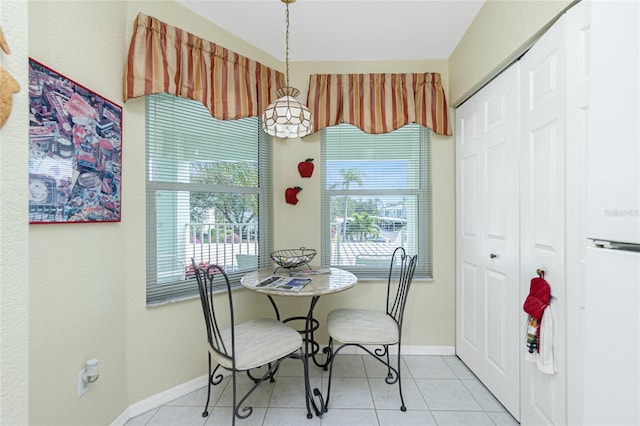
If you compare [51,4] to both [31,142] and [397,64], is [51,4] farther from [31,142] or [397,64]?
[397,64]

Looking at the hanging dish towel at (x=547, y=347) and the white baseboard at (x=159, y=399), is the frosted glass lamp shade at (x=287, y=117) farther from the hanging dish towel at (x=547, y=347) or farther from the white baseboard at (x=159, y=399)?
the white baseboard at (x=159, y=399)

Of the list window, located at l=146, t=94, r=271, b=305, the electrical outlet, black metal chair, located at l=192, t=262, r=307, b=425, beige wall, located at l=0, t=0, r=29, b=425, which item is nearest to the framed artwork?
window, located at l=146, t=94, r=271, b=305

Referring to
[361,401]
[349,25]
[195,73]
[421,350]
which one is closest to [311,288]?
[361,401]

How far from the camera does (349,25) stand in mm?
2055

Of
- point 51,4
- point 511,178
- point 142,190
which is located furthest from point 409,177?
point 51,4

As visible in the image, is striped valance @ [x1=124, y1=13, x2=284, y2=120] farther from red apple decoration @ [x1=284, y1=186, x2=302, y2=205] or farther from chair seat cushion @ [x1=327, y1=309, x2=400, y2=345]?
chair seat cushion @ [x1=327, y1=309, x2=400, y2=345]

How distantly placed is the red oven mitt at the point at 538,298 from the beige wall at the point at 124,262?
42.3 inches

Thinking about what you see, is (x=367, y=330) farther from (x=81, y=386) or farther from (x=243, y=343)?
(x=81, y=386)

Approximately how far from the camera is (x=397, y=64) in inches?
98.0

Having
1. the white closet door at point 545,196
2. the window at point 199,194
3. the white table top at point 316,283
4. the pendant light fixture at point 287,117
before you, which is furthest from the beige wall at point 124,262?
the pendant light fixture at point 287,117

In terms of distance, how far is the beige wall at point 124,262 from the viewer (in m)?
1.22

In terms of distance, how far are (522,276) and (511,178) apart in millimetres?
592

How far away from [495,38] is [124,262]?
2761 mm

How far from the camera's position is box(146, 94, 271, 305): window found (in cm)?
185
